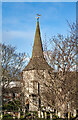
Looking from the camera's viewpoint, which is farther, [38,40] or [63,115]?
[38,40]

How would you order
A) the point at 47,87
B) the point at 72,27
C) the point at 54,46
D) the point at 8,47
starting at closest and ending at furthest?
the point at 72,27 → the point at 54,46 → the point at 47,87 → the point at 8,47

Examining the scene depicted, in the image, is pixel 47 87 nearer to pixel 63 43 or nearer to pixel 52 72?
pixel 52 72

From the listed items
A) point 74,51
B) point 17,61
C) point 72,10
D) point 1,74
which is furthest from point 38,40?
point 72,10

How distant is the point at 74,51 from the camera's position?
7.35 meters

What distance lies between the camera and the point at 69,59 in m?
7.63

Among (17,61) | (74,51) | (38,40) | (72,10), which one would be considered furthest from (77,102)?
(38,40)

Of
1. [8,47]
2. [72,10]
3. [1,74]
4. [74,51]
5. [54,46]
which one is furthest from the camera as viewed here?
[8,47]

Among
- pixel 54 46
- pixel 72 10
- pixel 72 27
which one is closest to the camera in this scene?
pixel 72 10

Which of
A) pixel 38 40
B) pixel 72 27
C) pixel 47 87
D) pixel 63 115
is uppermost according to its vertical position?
pixel 38 40

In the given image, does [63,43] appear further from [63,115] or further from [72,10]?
[63,115]

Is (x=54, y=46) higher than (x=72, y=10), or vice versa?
(x=72, y=10)

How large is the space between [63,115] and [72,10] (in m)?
5.34

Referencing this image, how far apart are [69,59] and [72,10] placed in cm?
256

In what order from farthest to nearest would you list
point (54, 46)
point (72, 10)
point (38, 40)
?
point (38, 40) → point (54, 46) → point (72, 10)
